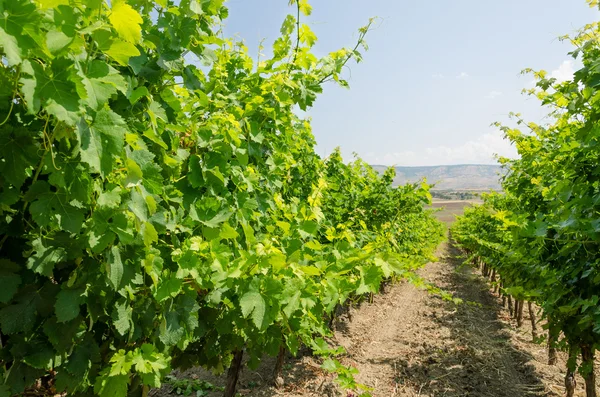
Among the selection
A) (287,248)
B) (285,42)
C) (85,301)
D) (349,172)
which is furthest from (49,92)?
(349,172)

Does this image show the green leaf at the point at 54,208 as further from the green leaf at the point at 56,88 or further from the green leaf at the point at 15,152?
the green leaf at the point at 56,88

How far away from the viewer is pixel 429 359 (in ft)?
20.4

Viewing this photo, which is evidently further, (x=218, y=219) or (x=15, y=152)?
(x=218, y=219)

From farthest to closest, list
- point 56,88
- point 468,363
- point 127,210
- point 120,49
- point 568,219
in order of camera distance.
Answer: point 468,363 → point 568,219 → point 127,210 → point 120,49 → point 56,88

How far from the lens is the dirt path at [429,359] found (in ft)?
17.2

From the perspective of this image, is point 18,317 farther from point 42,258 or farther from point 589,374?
point 589,374

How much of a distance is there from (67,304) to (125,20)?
3.37 feet

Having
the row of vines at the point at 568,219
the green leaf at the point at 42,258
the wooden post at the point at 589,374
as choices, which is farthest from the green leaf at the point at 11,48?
the wooden post at the point at 589,374

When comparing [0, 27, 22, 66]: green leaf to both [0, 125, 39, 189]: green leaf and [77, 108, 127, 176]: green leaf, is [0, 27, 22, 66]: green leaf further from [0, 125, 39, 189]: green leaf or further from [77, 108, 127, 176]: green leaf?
[0, 125, 39, 189]: green leaf

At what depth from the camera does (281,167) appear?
2986 mm

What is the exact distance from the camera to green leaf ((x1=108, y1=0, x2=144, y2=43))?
3.40 ft

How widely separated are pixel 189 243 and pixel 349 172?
5.96m

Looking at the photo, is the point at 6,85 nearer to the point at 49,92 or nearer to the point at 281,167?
the point at 49,92

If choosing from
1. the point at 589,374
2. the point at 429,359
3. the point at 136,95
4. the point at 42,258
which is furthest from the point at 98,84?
the point at 429,359
